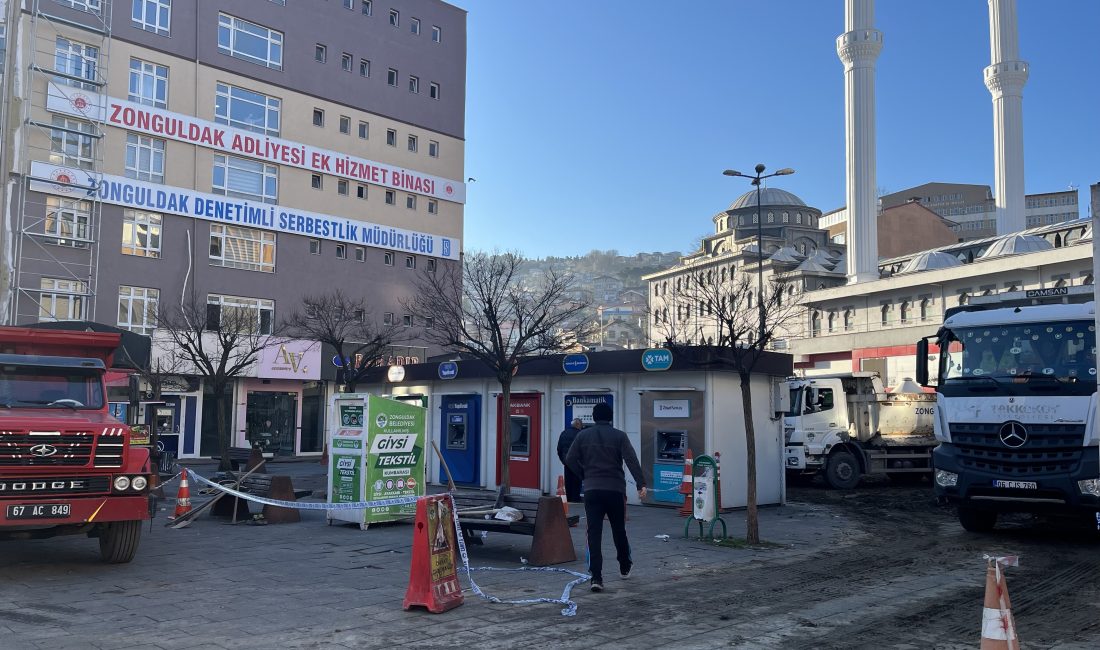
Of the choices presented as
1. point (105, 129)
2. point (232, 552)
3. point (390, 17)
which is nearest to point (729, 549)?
point (232, 552)

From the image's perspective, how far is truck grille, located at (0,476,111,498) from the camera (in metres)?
8.88

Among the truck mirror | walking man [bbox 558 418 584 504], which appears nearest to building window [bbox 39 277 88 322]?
walking man [bbox 558 418 584 504]

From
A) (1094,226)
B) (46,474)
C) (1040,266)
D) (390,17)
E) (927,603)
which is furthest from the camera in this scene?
(1040,266)

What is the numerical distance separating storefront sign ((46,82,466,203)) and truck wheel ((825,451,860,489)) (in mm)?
27635

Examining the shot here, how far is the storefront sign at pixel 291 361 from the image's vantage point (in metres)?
36.4

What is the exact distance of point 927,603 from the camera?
8.42 metres

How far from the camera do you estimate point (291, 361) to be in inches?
1476

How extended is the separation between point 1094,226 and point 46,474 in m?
9.93

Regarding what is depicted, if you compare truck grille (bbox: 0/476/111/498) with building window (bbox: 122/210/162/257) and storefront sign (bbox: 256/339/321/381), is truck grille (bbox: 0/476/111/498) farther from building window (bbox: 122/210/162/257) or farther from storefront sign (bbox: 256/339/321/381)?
building window (bbox: 122/210/162/257)

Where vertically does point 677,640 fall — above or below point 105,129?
below

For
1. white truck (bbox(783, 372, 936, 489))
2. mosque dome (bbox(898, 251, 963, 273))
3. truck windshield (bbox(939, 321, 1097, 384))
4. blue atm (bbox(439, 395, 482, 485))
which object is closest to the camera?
truck windshield (bbox(939, 321, 1097, 384))

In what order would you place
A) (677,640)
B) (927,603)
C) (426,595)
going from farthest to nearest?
(927,603) → (426,595) → (677,640)

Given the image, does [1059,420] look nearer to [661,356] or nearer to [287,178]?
[661,356]

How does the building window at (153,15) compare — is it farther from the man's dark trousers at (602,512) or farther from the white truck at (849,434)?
the man's dark trousers at (602,512)
